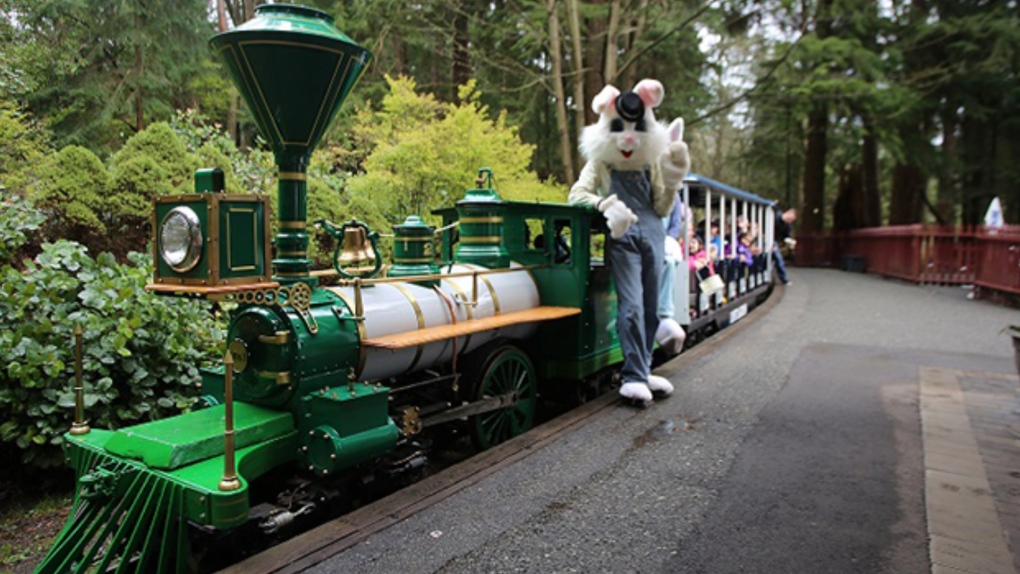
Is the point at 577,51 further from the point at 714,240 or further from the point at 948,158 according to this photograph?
the point at 948,158

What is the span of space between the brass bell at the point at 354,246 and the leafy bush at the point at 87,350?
179 cm

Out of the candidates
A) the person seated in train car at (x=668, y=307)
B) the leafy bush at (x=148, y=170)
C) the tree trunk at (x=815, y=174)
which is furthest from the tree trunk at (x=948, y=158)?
the leafy bush at (x=148, y=170)

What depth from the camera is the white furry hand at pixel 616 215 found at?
5.58 metres

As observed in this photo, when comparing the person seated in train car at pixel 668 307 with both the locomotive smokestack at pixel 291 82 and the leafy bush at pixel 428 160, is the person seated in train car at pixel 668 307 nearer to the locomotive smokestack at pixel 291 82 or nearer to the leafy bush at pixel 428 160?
the leafy bush at pixel 428 160

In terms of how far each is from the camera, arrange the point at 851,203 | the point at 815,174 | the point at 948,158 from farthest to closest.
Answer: the point at 851,203, the point at 815,174, the point at 948,158

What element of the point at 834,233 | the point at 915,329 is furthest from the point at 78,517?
the point at 834,233

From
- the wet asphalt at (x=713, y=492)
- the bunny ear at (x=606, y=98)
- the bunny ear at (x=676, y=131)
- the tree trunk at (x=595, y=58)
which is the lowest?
the wet asphalt at (x=713, y=492)

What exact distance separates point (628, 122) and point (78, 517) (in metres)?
4.90

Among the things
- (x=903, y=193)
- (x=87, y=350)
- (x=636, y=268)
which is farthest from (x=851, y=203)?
(x=87, y=350)

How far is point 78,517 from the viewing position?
3.16 metres

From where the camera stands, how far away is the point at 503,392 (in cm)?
532

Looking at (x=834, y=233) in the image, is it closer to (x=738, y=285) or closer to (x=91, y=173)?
(x=738, y=285)

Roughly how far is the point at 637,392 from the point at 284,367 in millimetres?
3255

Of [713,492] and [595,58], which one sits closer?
[713,492]
